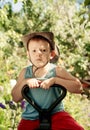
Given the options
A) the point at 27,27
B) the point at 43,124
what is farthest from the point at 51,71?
the point at 27,27

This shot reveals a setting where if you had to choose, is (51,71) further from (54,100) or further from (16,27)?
(16,27)

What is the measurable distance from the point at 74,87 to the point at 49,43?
1.08 feet

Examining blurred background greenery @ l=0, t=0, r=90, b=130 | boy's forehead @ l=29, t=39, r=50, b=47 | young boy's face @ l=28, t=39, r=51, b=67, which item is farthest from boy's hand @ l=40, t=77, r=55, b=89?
blurred background greenery @ l=0, t=0, r=90, b=130

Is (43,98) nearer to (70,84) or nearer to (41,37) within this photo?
(70,84)

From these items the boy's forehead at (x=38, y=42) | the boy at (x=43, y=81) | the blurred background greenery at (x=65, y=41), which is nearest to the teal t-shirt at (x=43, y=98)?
the boy at (x=43, y=81)

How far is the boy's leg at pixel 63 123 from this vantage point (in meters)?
2.39

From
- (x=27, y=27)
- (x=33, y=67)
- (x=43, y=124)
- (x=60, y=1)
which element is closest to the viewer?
(x=43, y=124)

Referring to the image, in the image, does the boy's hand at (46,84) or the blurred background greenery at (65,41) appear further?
the blurred background greenery at (65,41)

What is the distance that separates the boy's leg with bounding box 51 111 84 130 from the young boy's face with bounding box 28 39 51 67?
1.12ft

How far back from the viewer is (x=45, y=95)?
252 centimetres

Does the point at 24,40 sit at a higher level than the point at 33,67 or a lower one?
higher

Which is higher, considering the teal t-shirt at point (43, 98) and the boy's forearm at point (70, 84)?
the boy's forearm at point (70, 84)

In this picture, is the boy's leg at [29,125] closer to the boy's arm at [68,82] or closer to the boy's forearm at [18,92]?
the boy's forearm at [18,92]

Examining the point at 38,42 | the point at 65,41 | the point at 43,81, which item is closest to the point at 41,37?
the point at 38,42
